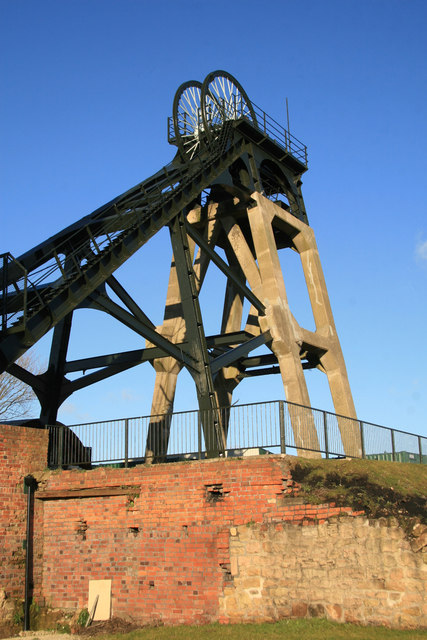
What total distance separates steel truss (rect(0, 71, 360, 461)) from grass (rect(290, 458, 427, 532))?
149 centimetres

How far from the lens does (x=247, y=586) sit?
13.3 m

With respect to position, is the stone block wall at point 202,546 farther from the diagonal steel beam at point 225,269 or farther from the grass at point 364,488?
the diagonal steel beam at point 225,269

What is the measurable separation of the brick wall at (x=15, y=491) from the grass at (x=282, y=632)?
2575 millimetres

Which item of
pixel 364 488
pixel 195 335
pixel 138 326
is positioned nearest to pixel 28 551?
pixel 138 326

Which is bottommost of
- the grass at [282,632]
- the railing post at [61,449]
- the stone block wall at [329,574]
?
the grass at [282,632]

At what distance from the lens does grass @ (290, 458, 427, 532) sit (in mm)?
12766

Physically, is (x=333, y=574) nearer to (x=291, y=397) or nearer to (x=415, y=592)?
(x=415, y=592)

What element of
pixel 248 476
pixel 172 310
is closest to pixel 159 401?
pixel 172 310

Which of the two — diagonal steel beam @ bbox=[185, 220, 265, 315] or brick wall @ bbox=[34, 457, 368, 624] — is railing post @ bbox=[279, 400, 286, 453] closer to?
brick wall @ bbox=[34, 457, 368, 624]

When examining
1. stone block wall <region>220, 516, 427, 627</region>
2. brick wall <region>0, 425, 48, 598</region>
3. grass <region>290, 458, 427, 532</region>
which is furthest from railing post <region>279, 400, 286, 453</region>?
brick wall <region>0, 425, 48, 598</region>

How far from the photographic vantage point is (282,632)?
1217 cm

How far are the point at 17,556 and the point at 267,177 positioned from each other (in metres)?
17.2

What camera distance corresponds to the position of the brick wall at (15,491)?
49.5 feet

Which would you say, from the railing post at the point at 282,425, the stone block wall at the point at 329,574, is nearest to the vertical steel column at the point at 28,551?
the stone block wall at the point at 329,574
